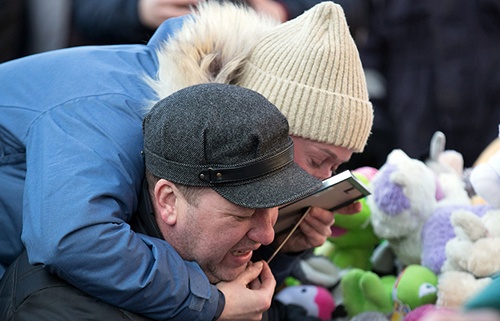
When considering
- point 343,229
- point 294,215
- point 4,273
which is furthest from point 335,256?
point 4,273

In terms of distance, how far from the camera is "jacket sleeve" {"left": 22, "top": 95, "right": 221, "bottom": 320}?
1452 millimetres

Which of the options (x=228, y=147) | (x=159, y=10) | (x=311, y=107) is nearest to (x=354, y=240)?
(x=311, y=107)

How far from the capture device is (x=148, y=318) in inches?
60.8

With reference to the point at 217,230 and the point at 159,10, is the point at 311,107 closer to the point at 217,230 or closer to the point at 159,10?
the point at 217,230

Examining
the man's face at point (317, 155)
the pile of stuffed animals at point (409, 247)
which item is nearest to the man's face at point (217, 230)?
the man's face at point (317, 155)

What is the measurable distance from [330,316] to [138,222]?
0.81 m

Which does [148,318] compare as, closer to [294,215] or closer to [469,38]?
[294,215]

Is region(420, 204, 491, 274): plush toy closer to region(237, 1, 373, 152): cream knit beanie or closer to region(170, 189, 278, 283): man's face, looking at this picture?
region(237, 1, 373, 152): cream knit beanie

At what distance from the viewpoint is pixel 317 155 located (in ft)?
5.92

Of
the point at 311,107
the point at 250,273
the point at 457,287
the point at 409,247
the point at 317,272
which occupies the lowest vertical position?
the point at 317,272

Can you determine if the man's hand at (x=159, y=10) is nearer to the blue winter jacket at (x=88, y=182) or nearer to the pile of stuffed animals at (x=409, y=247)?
the blue winter jacket at (x=88, y=182)

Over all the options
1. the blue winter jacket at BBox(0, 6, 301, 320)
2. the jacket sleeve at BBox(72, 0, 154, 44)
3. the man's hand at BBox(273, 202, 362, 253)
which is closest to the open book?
the man's hand at BBox(273, 202, 362, 253)

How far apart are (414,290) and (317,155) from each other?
1.54ft

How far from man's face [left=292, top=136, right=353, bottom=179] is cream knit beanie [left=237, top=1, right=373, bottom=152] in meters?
0.02
